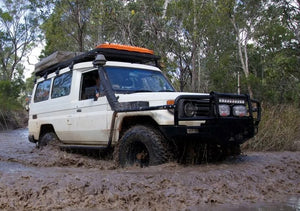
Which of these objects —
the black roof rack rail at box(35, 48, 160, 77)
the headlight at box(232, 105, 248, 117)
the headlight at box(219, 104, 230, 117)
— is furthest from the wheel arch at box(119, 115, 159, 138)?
the black roof rack rail at box(35, 48, 160, 77)

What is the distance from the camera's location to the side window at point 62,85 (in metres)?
6.71

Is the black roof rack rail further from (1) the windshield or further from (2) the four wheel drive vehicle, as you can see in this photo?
(1) the windshield

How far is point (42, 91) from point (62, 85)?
3.40ft

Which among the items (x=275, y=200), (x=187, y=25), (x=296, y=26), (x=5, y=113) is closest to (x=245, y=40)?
(x=296, y=26)

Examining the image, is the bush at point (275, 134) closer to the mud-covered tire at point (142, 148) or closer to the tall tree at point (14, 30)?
the mud-covered tire at point (142, 148)

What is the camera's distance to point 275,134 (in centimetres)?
763

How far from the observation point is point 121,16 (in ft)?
47.4

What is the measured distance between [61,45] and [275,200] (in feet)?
79.7

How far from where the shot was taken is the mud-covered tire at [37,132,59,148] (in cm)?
703

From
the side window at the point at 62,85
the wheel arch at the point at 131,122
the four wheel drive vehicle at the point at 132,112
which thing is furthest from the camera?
the side window at the point at 62,85

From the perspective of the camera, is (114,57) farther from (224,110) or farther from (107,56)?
(224,110)

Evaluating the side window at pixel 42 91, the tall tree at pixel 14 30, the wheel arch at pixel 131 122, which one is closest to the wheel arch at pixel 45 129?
the side window at pixel 42 91

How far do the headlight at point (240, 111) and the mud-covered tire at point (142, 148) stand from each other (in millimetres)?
1058

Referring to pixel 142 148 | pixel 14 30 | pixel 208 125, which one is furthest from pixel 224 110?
pixel 14 30
